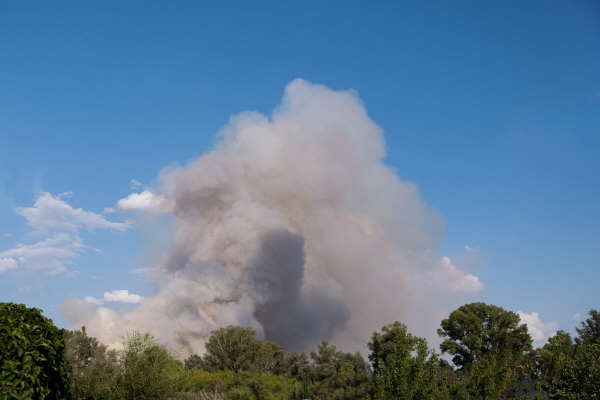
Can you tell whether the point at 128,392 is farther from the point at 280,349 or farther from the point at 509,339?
the point at 280,349

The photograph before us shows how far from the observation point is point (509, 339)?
5206 centimetres

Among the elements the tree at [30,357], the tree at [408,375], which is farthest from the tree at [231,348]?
the tree at [30,357]

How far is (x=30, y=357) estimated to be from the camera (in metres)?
10.6

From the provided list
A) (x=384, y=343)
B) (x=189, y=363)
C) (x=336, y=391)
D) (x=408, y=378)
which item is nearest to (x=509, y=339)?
(x=384, y=343)

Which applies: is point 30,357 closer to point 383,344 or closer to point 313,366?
point 383,344

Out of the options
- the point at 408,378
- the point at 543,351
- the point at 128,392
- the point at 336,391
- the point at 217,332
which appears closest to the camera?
the point at 408,378

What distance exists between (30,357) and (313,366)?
203 ft

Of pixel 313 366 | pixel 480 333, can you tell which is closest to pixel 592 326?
pixel 480 333

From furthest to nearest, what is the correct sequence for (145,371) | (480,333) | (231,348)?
(231,348) < (480,333) < (145,371)

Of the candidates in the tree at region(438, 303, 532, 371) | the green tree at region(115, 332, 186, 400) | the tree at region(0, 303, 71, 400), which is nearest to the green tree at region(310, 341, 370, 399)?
the tree at region(438, 303, 532, 371)

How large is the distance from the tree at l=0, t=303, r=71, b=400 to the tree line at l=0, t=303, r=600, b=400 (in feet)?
0.08

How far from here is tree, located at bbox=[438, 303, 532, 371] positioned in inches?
2056

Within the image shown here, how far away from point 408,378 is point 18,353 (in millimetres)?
20305

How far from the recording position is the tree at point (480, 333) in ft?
171
